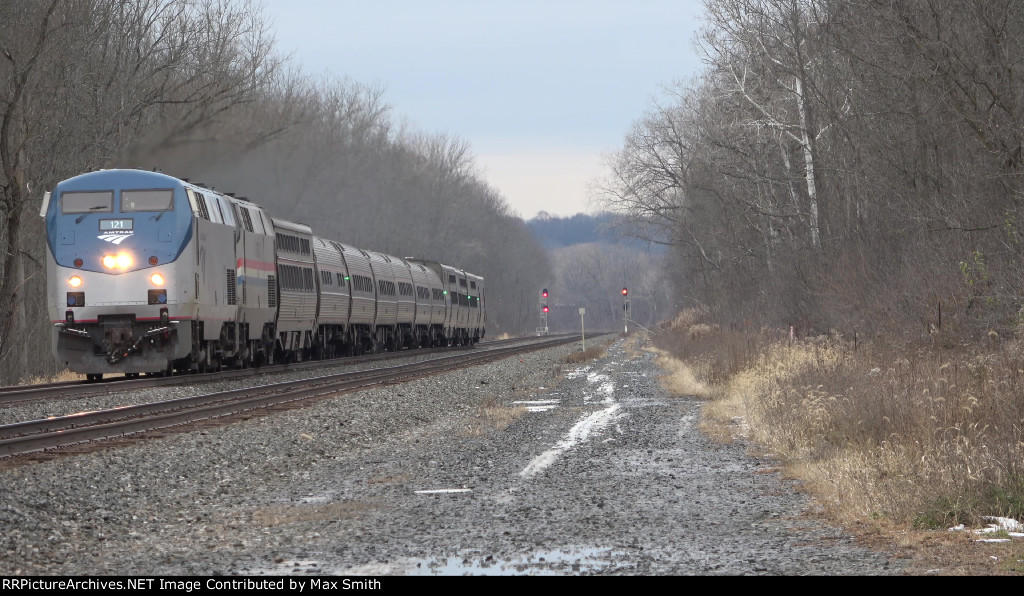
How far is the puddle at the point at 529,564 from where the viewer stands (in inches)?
266

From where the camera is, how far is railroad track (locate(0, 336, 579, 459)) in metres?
13.1

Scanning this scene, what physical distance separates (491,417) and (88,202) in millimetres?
10364

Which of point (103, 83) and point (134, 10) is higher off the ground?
point (134, 10)

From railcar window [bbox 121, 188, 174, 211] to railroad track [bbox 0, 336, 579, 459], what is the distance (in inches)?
170

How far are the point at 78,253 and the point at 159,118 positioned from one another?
49.7ft

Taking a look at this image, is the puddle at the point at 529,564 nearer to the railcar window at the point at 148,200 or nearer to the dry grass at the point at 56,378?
the railcar window at the point at 148,200

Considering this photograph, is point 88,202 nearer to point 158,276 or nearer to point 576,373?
point 158,276

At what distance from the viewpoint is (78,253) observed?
73.9 feet

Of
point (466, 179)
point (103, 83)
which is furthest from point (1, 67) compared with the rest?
point (466, 179)

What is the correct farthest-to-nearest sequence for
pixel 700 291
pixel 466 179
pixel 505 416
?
pixel 466 179 → pixel 700 291 → pixel 505 416

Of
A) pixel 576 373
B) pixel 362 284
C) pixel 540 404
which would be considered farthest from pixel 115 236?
pixel 362 284

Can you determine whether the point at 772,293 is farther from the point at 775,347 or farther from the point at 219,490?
the point at 219,490

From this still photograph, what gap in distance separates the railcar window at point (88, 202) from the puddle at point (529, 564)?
1770 cm

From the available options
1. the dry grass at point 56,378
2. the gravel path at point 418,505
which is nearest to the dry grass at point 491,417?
the gravel path at point 418,505
